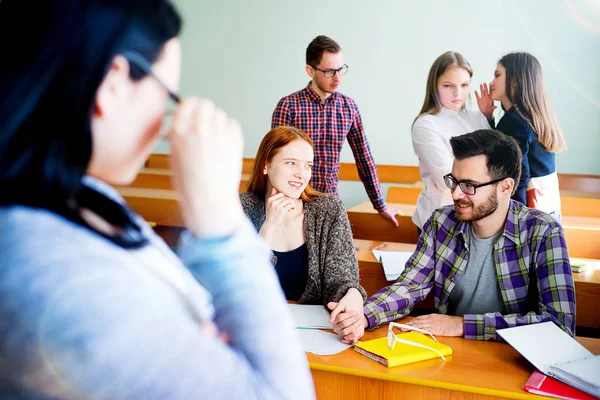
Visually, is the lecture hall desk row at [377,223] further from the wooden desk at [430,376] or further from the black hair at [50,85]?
the black hair at [50,85]

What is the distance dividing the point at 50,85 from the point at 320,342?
4.17 ft

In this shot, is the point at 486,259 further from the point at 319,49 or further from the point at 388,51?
the point at 388,51

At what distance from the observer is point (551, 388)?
4.03 ft

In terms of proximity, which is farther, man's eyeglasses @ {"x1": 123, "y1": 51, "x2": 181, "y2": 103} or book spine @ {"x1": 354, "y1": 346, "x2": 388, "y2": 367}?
book spine @ {"x1": 354, "y1": 346, "x2": 388, "y2": 367}

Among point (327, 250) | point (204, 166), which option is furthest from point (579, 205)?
point (204, 166)

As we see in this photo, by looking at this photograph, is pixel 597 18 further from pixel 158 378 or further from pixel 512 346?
pixel 158 378

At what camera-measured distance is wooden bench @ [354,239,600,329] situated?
216cm

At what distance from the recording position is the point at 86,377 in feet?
0.99

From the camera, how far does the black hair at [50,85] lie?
0.32 m

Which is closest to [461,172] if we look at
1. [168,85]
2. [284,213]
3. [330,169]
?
[284,213]

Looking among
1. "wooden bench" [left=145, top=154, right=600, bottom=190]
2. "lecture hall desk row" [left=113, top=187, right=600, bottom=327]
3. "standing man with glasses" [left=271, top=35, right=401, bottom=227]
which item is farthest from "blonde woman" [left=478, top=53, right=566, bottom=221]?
"wooden bench" [left=145, top=154, right=600, bottom=190]

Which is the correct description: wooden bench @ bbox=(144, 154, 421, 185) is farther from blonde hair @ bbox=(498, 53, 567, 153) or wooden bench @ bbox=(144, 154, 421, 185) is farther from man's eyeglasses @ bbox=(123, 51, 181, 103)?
man's eyeglasses @ bbox=(123, 51, 181, 103)

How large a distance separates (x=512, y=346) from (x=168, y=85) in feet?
4.10

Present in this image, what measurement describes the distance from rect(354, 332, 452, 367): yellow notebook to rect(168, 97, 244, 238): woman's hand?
42.0 inches
